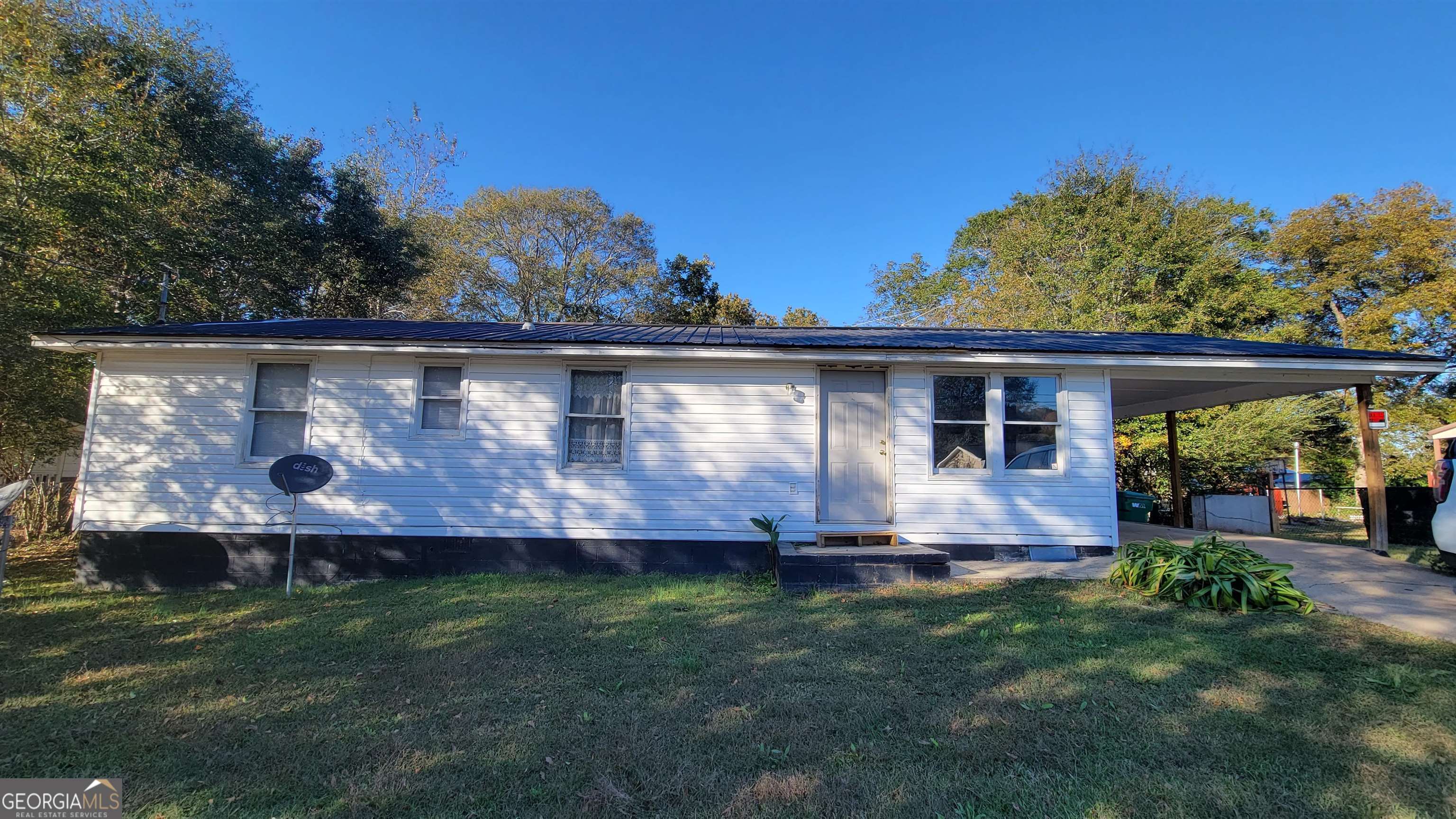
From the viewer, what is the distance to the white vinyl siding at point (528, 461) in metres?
6.98

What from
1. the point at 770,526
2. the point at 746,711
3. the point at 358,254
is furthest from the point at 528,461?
the point at 358,254

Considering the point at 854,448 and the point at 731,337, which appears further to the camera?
the point at 731,337

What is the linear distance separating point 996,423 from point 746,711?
5.34m

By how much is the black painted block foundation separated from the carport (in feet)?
18.2

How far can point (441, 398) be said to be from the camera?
7.15 metres

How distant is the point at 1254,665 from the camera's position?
3773 millimetres

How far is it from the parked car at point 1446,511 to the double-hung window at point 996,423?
123 inches

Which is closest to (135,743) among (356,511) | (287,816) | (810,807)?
(287,816)

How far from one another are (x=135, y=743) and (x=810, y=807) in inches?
137

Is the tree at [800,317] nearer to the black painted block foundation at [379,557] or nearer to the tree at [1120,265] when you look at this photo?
the tree at [1120,265]

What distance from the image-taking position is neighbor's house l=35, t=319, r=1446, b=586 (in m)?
6.92

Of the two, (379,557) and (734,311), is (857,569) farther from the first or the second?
(734,311)

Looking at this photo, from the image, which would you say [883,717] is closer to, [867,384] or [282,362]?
[867,384]

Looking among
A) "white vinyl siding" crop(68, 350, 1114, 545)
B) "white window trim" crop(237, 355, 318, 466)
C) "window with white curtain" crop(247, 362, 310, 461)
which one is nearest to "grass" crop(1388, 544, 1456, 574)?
"white vinyl siding" crop(68, 350, 1114, 545)
